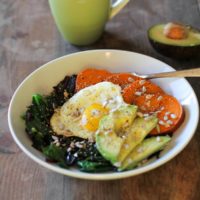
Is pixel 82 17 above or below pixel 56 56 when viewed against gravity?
above

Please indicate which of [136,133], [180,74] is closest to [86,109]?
[136,133]

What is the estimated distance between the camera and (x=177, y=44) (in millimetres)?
1089

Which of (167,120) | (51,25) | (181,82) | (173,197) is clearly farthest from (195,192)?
(51,25)

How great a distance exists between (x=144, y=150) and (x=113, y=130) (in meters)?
0.08

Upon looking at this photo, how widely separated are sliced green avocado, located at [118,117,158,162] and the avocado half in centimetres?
32

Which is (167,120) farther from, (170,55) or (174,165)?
(170,55)

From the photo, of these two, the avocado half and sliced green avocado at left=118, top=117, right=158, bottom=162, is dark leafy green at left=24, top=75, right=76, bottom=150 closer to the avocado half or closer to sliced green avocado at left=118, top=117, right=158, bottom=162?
sliced green avocado at left=118, top=117, right=158, bottom=162

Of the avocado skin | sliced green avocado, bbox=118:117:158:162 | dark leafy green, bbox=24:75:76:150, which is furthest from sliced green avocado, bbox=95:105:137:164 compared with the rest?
the avocado skin

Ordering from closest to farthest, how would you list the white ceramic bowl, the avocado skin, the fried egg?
the white ceramic bowl → the fried egg → the avocado skin

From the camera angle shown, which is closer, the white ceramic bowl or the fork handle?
the white ceramic bowl

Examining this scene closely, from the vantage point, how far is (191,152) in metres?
0.88

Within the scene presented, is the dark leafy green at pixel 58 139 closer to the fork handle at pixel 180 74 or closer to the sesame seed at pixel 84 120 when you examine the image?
the sesame seed at pixel 84 120

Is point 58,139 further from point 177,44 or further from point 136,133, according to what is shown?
point 177,44

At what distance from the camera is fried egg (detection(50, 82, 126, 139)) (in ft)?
2.83
